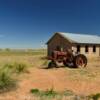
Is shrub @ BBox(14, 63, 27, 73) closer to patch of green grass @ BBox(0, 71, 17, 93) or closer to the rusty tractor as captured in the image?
patch of green grass @ BBox(0, 71, 17, 93)

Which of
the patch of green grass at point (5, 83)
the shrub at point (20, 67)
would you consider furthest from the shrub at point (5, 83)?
the shrub at point (20, 67)

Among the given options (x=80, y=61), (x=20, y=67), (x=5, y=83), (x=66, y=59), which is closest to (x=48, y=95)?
(x=5, y=83)

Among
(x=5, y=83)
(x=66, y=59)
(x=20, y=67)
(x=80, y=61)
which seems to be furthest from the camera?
(x=80, y=61)

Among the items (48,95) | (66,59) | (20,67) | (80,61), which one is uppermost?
(66,59)

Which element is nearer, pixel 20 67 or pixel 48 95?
pixel 48 95

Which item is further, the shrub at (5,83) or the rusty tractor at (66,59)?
the rusty tractor at (66,59)

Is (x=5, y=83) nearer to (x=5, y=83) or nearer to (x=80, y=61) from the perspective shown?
(x=5, y=83)

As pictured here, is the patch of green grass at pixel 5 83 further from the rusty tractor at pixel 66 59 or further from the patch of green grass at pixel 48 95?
the rusty tractor at pixel 66 59

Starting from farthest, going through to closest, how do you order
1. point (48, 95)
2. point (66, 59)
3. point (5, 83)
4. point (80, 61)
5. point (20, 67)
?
point (80, 61) < point (66, 59) < point (20, 67) < point (5, 83) < point (48, 95)

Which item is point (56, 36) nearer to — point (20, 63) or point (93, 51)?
point (93, 51)

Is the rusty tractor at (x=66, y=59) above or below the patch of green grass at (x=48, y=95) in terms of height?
above

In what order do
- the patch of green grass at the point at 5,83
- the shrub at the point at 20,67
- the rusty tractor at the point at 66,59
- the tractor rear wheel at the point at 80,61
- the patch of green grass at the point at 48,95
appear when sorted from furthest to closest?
the tractor rear wheel at the point at 80,61 < the rusty tractor at the point at 66,59 < the shrub at the point at 20,67 < the patch of green grass at the point at 5,83 < the patch of green grass at the point at 48,95

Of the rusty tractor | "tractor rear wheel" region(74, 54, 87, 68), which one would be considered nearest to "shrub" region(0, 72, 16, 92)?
the rusty tractor

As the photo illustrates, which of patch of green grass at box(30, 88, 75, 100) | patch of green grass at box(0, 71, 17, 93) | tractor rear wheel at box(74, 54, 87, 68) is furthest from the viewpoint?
tractor rear wheel at box(74, 54, 87, 68)
